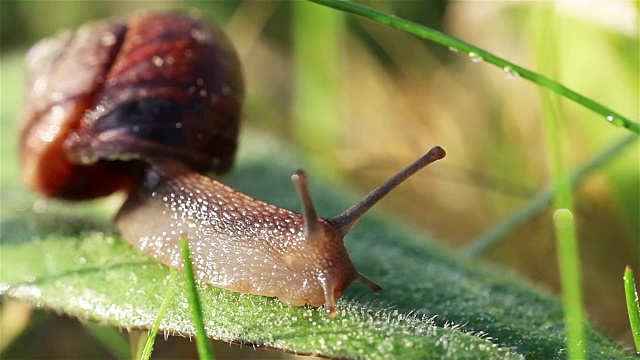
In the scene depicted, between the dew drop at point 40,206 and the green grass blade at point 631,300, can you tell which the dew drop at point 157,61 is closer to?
the dew drop at point 40,206

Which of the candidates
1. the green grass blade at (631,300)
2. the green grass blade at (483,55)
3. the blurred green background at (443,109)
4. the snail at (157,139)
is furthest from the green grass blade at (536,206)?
the green grass blade at (631,300)

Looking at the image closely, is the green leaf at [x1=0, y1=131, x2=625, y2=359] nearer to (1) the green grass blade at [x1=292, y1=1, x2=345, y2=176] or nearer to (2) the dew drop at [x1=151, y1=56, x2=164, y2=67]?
(2) the dew drop at [x1=151, y1=56, x2=164, y2=67]

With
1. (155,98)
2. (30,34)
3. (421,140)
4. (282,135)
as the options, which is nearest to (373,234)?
(155,98)

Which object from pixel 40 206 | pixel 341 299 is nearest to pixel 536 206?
pixel 341 299

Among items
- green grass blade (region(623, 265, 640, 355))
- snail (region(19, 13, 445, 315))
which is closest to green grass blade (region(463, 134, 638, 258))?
snail (region(19, 13, 445, 315))

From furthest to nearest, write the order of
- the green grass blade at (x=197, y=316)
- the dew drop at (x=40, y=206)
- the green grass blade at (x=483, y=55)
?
1. the dew drop at (x=40, y=206)
2. the green grass blade at (x=483, y=55)
3. the green grass blade at (x=197, y=316)

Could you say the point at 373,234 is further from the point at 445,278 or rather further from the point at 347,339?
the point at 347,339
